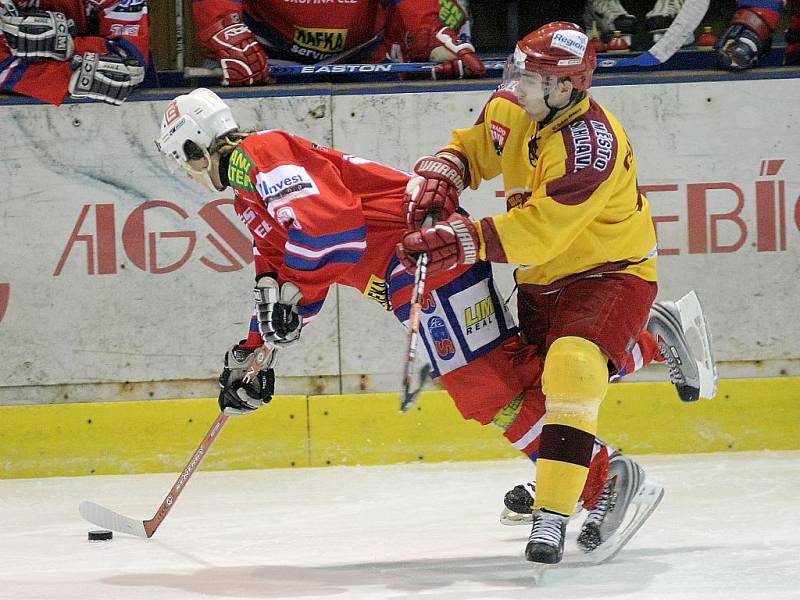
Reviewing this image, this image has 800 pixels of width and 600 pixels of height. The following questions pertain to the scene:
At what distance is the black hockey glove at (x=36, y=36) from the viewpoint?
4.11m

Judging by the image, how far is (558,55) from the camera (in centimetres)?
270

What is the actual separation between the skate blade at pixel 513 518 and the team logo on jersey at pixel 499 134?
0.89 metres

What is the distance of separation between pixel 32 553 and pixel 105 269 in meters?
1.27

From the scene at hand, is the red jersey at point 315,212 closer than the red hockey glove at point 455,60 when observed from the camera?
Yes

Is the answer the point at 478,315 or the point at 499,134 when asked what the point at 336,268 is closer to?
the point at 478,315

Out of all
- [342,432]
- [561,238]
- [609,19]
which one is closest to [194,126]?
[561,238]

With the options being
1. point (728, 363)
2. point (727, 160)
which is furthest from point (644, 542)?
point (727, 160)

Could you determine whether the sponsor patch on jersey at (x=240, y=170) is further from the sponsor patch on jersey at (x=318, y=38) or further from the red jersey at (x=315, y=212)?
the sponsor patch on jersey at (x=318, y=38)

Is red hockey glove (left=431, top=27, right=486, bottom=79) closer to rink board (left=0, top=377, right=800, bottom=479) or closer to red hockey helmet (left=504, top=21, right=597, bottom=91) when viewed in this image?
rink board (left=0, top=377, right=800, bottom=479)

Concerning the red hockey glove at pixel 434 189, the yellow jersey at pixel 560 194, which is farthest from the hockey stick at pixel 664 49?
the red hockey glove at pixel 434 189

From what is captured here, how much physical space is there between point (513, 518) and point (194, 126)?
4.06ft

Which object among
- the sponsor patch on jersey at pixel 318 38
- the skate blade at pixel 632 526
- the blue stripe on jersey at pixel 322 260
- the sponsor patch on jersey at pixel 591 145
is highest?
the sponsor patch on jersey at pixel 591 145

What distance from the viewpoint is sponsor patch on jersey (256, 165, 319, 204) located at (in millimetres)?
2744

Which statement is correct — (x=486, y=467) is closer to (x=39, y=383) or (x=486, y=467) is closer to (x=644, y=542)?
(x=644, y=542)
